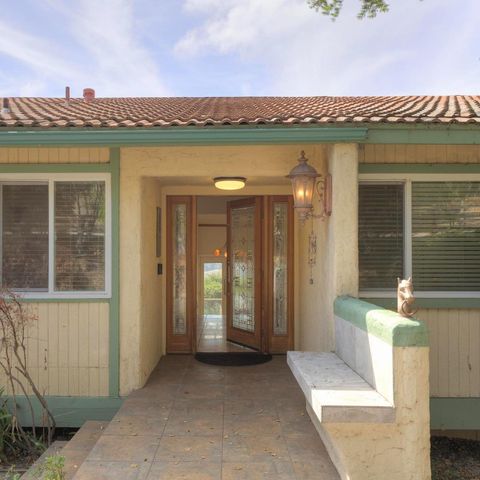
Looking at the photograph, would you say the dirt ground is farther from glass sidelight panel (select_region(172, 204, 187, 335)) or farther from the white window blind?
the white window blind

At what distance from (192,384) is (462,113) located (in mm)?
4354

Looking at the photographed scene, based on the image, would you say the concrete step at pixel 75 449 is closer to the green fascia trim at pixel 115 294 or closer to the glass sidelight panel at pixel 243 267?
the green fascia trim at pixel 115 294

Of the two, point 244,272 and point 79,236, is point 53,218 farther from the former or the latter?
point 244,272

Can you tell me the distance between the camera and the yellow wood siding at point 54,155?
202 inches

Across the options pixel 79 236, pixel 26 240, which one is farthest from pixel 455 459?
pixel 26 240

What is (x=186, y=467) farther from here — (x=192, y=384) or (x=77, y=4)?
(x=77, y=4)

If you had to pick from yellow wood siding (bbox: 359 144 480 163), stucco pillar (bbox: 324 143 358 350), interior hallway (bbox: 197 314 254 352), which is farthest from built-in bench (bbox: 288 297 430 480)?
interior hallway (bbox: 197 314 254 352)

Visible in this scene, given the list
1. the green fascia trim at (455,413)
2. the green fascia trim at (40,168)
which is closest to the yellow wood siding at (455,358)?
the green fascia trim at (455,413)

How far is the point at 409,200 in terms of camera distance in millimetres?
5012

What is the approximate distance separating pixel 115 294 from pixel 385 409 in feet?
10.9

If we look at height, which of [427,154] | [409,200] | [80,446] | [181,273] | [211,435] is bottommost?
[80,446]

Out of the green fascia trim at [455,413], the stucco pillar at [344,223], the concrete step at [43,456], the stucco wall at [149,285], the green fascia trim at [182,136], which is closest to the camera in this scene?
the concrete step at [43,456]

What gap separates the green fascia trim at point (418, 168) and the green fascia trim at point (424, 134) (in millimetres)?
688

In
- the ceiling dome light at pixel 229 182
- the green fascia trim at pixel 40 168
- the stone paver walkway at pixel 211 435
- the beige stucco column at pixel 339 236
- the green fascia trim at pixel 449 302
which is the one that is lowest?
the stone paver walkway at pixel 211 435
